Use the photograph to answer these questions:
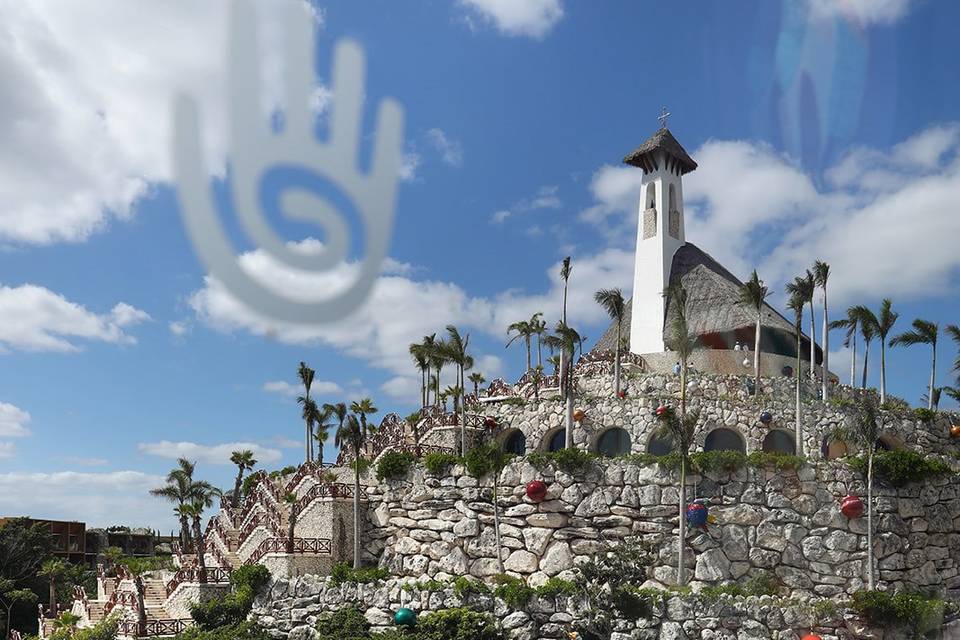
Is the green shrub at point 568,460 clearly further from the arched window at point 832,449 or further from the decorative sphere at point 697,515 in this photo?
the arched window at point 832,449

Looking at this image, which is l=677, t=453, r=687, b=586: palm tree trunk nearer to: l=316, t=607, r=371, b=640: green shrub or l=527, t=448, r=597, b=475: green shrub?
l=527, t=448, r=597, b=475: green shrub

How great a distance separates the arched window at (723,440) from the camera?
133 feet

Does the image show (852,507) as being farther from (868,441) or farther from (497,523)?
(497,523)

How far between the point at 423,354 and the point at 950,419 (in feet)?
97.1

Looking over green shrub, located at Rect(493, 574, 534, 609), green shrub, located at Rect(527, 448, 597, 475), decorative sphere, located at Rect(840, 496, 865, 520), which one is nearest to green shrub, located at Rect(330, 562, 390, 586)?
green shrub, located at Rect(493, 574, 534, 609)

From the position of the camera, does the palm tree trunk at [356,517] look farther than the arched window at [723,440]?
No

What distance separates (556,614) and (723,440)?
13194 mm

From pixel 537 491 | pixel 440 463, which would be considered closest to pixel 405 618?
pixel 440 463

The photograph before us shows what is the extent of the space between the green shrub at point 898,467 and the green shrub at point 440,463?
58.9 ft

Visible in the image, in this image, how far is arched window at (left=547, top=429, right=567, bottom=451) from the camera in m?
44.4

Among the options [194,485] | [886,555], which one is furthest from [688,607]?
[194,485]

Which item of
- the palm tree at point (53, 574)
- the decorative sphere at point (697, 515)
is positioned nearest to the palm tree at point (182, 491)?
the palm tree at point (53, 574)

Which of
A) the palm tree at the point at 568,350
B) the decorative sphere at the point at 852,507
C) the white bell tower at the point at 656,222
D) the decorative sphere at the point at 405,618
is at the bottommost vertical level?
the decorative sphere at the point at 405,618

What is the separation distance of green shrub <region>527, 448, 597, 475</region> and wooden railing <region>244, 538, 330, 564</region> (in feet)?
37.0
